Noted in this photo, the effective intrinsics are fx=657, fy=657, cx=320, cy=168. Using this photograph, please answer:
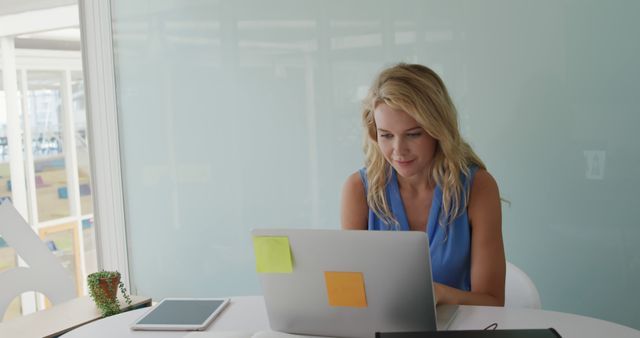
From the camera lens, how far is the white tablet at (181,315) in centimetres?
162

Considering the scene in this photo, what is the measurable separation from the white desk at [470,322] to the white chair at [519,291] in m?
0.24

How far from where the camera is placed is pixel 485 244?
1863 millimetres

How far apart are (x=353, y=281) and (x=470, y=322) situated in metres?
0.36

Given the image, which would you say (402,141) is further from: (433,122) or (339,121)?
(339,121)

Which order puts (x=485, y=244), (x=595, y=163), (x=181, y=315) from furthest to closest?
(x=595, y=163) → (x=485, y=244) → (x=181, y=315)

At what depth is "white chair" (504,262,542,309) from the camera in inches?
71.9

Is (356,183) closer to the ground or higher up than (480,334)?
higher up

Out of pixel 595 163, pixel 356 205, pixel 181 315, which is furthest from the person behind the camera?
pixel 595 163

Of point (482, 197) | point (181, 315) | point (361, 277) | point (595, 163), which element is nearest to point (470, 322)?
point (361, 277)

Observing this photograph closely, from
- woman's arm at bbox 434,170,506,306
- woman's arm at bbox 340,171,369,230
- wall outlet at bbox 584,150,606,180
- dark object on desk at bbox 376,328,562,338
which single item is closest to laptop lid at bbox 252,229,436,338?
dark object on desk at bbox 376,328,562,338

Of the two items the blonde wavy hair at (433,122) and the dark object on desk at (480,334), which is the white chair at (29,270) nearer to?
the blonde wavy hair at (433,122)

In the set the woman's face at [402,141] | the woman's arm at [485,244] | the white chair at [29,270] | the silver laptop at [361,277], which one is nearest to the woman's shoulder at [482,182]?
the woman's arm at [485,244]

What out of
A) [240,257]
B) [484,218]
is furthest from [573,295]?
[240,257]

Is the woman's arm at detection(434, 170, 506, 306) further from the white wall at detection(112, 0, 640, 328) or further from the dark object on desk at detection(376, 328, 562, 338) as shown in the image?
the white wall at detection(112, 0, 640, 328)
